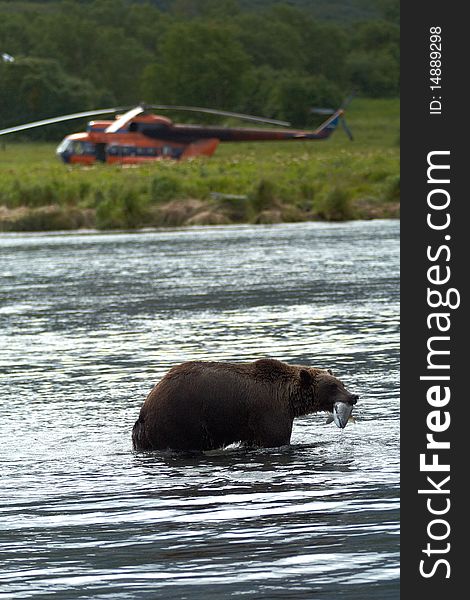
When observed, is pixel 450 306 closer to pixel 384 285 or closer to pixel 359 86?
pixel 384 285

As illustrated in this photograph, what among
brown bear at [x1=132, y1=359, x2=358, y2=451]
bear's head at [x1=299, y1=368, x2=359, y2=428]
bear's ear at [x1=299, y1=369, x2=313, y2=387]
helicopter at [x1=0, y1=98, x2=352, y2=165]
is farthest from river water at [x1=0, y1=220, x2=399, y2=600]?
helicopter at [x1=0, y1=98, x2=352, y2=165]

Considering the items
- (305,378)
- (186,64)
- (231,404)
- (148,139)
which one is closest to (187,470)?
(231,404)

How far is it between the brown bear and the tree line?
108 meters

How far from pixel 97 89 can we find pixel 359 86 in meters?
29.3

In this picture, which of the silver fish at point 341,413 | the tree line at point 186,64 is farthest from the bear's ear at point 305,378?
the tree line at point 186,64

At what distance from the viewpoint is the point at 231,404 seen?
1327cm

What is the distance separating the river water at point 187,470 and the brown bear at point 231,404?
17 cm

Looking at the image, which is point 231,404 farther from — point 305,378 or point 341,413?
point 341,413

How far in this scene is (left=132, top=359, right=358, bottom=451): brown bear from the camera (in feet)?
43.2

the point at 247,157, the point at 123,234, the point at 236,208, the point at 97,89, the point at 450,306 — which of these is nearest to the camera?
the point at 450,306

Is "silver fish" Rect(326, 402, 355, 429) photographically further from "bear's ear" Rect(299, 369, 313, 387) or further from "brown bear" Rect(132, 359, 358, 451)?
"bear's ear" Rect(299, 369, 313, 387)

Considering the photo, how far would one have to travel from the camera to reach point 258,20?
19775 centimetres

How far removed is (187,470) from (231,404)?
2.46ft

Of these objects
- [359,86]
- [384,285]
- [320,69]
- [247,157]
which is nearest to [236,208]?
[247,157]
